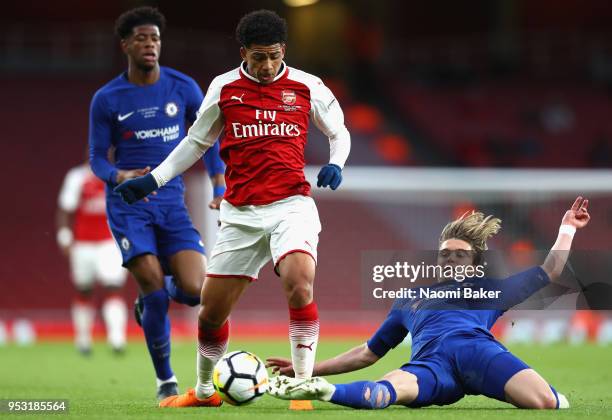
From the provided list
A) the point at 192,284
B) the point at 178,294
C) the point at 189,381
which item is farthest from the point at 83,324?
the point at 192,284

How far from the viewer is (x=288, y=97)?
6.59 m

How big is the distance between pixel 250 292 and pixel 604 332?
187 inches

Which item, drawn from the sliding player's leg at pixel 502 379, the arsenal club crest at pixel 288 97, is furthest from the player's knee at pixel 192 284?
the sliding player's leg at pixel 502 379

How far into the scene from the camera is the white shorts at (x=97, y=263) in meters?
13.6

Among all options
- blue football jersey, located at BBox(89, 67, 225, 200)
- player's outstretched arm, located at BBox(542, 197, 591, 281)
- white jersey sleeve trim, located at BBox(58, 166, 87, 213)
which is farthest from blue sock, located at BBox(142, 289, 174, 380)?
white jersey sleeve trim, located at BBox(58, 166, 87, 213)

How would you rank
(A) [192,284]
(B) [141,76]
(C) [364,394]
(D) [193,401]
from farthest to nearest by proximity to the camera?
1. (B) [141,76]
2. (A) [192,284]
3. (D) [193,401]
4. (C) [364,394]

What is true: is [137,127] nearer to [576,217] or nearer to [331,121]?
[331,121]

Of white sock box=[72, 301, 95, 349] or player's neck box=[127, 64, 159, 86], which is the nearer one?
player's neck box=[127, 64, 159, 86]

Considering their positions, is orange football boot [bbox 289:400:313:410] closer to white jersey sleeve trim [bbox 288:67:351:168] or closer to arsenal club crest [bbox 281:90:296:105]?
white jersey sleeve trim [bbox 288:67:351:168]

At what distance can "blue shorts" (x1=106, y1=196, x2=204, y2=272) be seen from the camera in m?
7.64

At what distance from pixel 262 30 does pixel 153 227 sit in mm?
1849

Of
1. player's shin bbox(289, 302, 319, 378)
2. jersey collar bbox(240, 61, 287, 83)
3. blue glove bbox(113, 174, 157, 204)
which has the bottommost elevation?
player's shin bbox(289, 302, 319, 378)

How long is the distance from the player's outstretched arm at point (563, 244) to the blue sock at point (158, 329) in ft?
8.01

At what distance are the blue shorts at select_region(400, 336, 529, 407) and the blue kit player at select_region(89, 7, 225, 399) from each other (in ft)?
6.04
